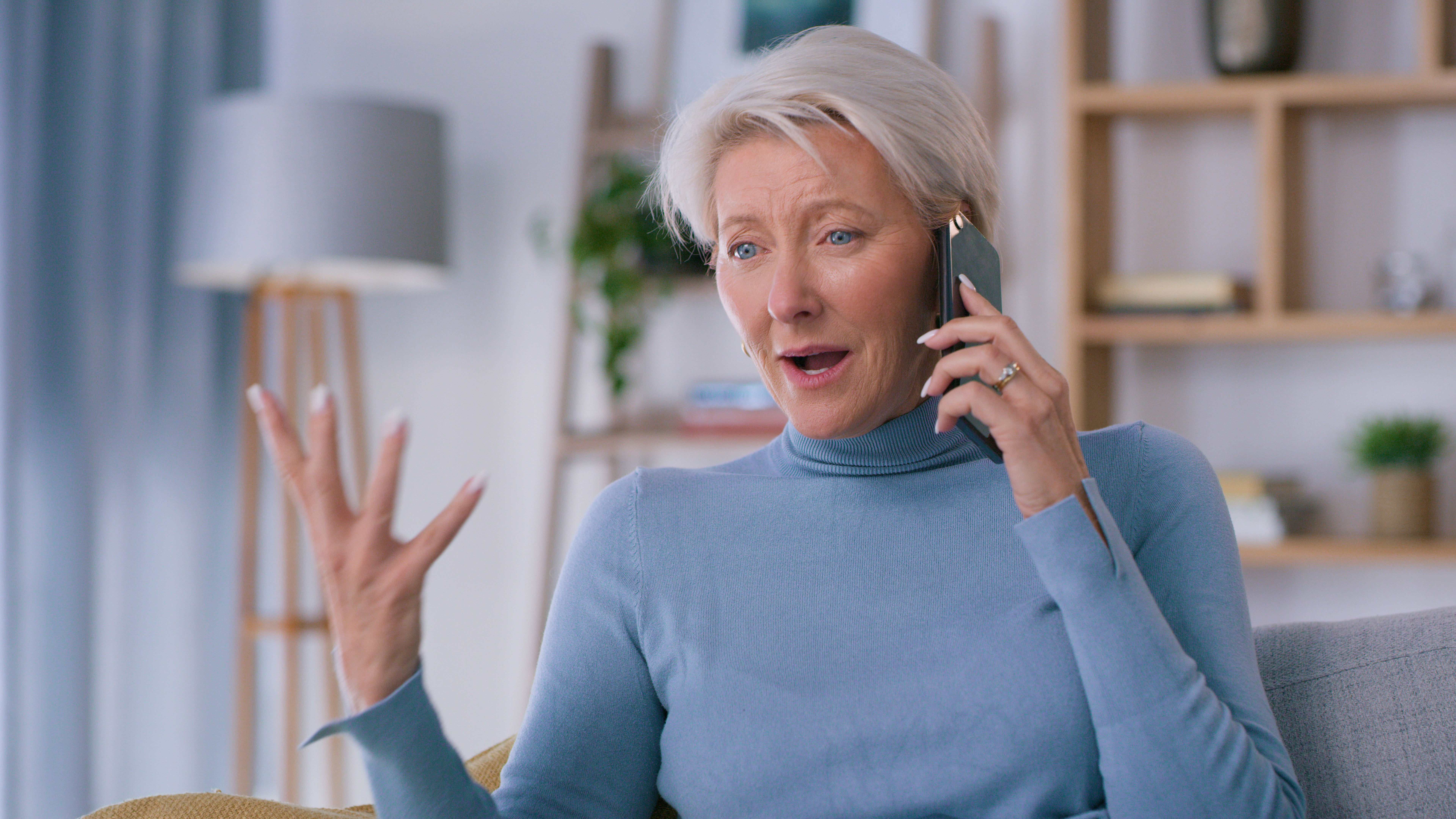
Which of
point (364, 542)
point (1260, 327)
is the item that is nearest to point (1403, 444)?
point (1260, 327)

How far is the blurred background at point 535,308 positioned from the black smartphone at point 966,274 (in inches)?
63.3

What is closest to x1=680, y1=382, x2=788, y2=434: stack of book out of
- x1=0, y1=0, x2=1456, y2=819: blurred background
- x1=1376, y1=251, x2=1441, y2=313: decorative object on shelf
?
x1=0, y1=0, x2=1456, y2=819: blurred background

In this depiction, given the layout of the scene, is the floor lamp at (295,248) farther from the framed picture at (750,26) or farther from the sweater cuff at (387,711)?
the sweater cuff at (387,711)

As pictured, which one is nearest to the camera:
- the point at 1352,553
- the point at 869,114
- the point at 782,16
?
the point at 869,114

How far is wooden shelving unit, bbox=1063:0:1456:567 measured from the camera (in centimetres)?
260

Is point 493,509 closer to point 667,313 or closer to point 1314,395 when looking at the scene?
point 667,313

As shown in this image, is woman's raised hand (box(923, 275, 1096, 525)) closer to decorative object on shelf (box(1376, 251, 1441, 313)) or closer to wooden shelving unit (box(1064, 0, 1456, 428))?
wooden shelving unit (box(1064, 0, 1456, 428))

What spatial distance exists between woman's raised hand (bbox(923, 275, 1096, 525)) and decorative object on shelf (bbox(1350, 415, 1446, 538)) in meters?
1.99

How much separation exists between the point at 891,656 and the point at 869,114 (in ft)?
1.58

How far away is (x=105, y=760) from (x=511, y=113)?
6.19ft

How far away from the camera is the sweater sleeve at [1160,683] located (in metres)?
0.94

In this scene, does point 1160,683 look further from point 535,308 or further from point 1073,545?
point 535,308

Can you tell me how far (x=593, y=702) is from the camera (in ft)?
3.78

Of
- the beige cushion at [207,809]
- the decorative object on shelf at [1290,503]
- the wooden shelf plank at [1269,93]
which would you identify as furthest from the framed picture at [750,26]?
the beige cushion at [207,809]
